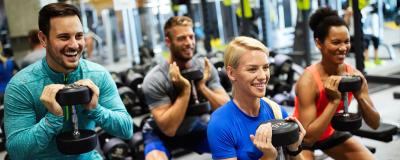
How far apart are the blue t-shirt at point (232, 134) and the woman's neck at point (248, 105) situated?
0.8 inches

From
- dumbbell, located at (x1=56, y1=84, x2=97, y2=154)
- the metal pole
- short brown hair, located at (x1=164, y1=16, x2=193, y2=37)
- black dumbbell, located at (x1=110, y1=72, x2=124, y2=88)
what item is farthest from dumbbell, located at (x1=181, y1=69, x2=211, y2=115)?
black dumbbell, located at (x1=110, y1=72, x2=124, y2=88)

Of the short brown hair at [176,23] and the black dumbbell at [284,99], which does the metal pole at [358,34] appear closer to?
the black dumbbell at [284,99]

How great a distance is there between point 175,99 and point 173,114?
0.67 feet

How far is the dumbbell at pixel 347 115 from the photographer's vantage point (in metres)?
2.35

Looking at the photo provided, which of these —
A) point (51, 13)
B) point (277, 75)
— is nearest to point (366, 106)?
point (51, 13)

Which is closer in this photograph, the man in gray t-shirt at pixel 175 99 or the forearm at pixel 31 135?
the forearm at pixel 31 135

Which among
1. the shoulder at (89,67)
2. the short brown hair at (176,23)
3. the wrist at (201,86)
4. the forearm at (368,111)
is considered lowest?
the forearm at (368,111)

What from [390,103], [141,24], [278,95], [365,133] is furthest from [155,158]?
[141,24]

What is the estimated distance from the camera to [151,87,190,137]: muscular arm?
2918mm

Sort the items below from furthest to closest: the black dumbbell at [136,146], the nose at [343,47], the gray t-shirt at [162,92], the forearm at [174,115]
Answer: the black dumbbell at [136,146] → the gray t-shirt at [162,92] → the forearm at [174,115] → the nose at [343,47]

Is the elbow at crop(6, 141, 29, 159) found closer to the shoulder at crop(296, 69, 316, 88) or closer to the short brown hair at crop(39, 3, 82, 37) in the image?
the short brown hair at crop(39, 3, 82, 37)

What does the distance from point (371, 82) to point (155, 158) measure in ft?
13.4

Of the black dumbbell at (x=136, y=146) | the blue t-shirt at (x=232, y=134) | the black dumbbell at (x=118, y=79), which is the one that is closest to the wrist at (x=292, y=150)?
the blue t-shirt at (x=232, y=134)

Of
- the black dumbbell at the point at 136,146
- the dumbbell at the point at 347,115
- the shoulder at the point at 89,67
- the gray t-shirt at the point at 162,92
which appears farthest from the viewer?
the black dumbbell at the point at 136,146
